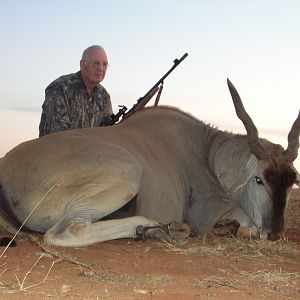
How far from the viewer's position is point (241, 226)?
5.15 meters

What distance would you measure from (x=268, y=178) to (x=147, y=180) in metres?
0.92

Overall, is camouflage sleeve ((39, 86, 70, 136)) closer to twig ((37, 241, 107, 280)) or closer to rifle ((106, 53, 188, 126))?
rifle ((106, 53, 188, 126))

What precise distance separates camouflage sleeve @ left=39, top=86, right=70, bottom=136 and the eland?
1.39 m

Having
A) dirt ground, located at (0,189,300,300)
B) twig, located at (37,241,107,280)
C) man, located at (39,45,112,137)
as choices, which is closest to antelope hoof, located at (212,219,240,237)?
dirt ground, located at (0,189,300,300)

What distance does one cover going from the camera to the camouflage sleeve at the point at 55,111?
6.88 meters

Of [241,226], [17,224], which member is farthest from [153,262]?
[241,226]

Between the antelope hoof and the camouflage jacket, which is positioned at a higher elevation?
the camouflage jacket

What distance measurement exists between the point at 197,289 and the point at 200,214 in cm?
262

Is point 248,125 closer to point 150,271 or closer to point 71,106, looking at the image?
point 150,271

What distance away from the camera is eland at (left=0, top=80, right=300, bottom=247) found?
169 inches

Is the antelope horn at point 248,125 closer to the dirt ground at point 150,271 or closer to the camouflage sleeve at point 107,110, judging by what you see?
the dirt ground at point 150,271

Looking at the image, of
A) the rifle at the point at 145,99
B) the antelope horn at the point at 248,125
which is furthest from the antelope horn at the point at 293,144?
the rifle at the point at 145,99

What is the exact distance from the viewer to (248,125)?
523 centimetres

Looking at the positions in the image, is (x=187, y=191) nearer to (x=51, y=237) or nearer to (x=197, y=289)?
(x=51, y=237)
